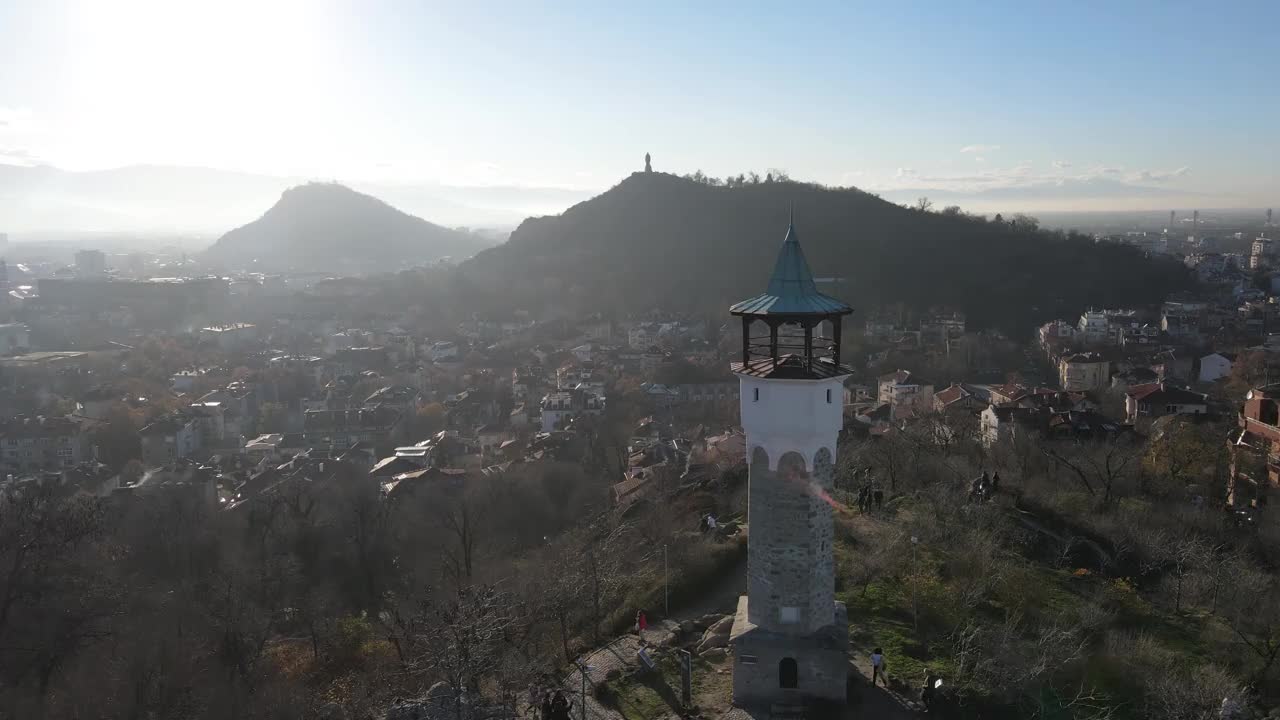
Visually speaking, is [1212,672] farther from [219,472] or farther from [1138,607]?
[219,472]

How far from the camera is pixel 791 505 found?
10.1 metres

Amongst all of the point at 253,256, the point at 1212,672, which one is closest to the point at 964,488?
the point at 1212,672

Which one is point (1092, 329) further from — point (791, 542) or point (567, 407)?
point (791, 542)

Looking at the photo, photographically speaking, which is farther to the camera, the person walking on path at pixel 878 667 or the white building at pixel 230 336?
the white building at pixel 230 336

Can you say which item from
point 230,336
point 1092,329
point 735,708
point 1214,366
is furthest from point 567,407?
point 230,336

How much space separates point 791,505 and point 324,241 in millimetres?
187290

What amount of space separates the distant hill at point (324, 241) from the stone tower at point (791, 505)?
538ft

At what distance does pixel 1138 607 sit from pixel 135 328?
3265 inches

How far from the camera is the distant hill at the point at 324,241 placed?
6752 inches

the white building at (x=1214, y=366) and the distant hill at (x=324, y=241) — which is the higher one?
the distant hill at (x=324, y=241)

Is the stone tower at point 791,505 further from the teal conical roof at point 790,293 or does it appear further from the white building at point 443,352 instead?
the white building at point 443,352

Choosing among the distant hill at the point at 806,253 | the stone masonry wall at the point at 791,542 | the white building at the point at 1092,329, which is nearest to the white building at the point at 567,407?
the stone masonry wall at the point at 791,542

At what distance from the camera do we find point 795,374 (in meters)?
9.79

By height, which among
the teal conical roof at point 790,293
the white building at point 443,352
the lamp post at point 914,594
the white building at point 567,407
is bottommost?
the white building at point 443,352
